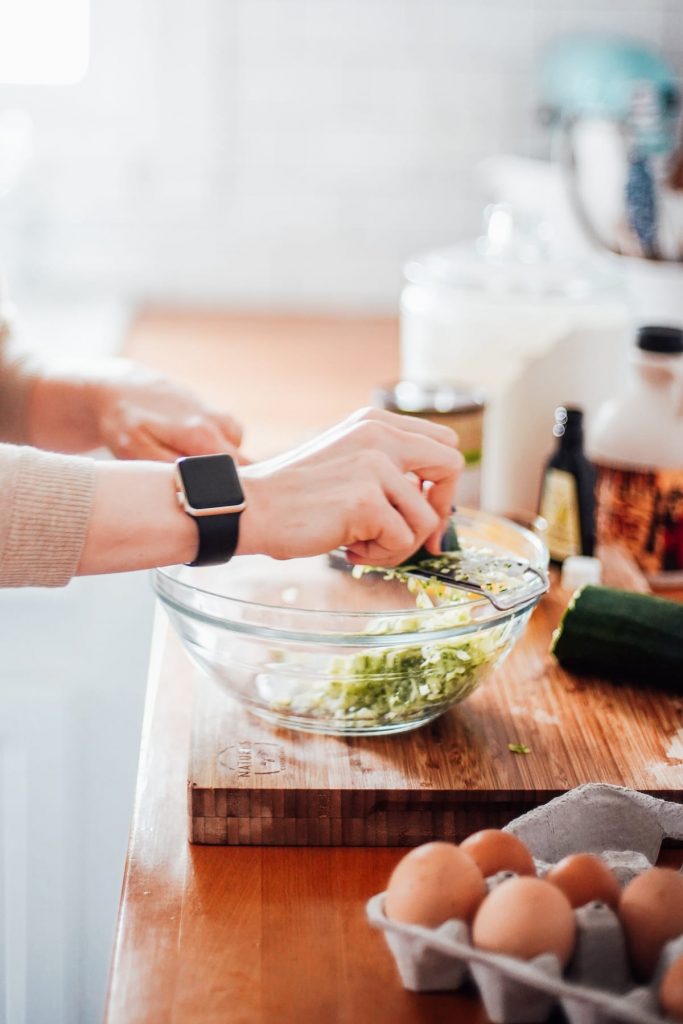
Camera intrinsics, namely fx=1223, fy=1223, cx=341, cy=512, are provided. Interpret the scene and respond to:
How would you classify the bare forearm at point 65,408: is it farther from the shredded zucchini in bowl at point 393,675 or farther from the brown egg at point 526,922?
the brown egg at point 526,922

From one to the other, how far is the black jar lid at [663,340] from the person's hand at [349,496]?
1.30 feet

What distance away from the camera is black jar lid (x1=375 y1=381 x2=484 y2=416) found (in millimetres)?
1320

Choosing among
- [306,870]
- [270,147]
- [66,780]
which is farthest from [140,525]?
[270,147]

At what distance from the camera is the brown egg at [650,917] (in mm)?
640

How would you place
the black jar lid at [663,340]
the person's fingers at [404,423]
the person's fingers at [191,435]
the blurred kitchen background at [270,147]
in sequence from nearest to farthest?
the person's fingers at [404,423] < the person's fingers at [191,435] < the black jar lid at [663,340] < the blurred kitchen background at [270,147]

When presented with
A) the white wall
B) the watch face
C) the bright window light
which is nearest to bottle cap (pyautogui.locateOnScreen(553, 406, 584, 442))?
the watch face

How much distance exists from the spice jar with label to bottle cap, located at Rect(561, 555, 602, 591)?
0.54 ft

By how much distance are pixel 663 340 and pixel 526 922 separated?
76cm

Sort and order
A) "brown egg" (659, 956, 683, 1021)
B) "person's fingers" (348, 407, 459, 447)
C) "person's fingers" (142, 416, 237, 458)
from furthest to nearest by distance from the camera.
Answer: "person's fingers" (142, 416, 237, 458) → "person's fingers" (348, 407, 459, 447) → "brown egg" (659, 956, 683, 1021)

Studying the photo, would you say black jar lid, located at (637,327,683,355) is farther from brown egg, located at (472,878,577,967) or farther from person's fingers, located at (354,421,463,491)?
brown egg, located at (472,878,577,967)

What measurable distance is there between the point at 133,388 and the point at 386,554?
38 cm

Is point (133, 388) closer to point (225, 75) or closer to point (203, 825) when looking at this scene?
point (203, 825)

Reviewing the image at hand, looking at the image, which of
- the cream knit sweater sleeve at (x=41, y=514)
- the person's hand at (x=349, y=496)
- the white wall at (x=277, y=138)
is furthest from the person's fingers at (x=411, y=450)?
the white wall at (x=277, y=138)

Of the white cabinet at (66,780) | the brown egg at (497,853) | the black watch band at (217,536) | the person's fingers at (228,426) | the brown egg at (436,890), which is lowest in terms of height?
the white cabinet at (66,780)
